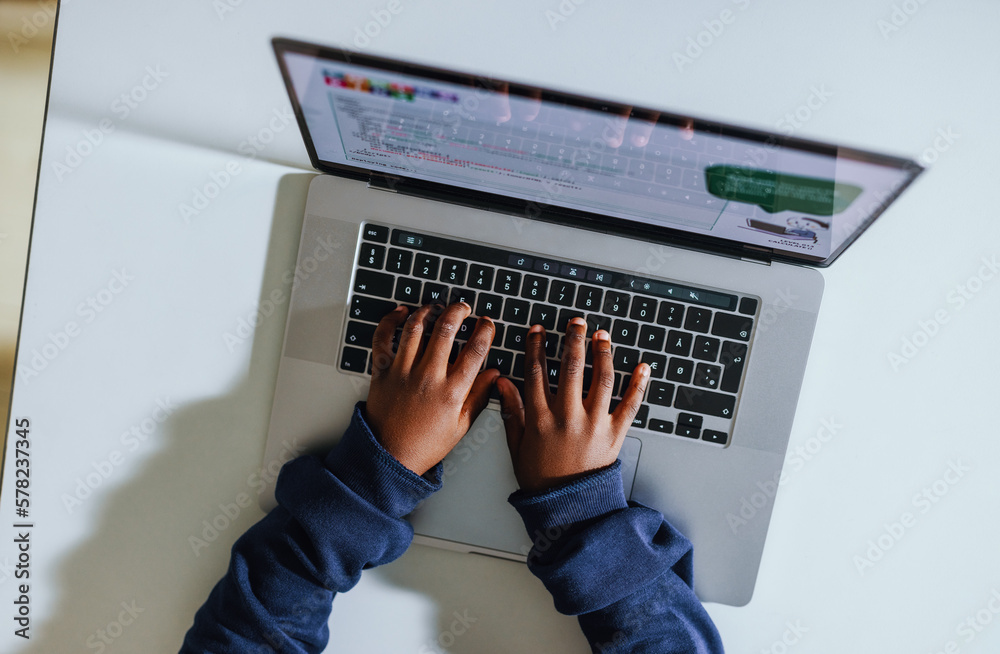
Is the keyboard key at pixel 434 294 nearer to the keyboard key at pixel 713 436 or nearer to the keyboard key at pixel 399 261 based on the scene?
the keyboard key at pixel 399 261

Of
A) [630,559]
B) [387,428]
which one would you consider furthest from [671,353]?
[387,428]

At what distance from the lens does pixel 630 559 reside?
0.68m

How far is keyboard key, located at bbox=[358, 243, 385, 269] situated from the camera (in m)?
0.69

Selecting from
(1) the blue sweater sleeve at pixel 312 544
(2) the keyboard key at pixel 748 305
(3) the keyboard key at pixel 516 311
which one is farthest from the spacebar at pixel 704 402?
(1) the blue sweater sleeve at pixel 312 544

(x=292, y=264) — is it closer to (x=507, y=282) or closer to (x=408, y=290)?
(x=408, y=290)

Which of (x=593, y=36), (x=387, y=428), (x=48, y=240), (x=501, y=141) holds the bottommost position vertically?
(x=387, y=428)

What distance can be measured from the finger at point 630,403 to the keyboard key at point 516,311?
144 mm

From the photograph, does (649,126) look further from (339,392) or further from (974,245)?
(974,245)

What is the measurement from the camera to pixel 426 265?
0.70 metres

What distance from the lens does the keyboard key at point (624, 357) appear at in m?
0.71

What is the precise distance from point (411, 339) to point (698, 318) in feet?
1.10

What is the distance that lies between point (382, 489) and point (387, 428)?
69 mm

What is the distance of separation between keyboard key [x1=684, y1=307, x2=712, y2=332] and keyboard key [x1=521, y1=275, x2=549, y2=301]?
171 millimetres

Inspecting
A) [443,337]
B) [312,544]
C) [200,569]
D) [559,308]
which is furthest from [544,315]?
[200,569]
